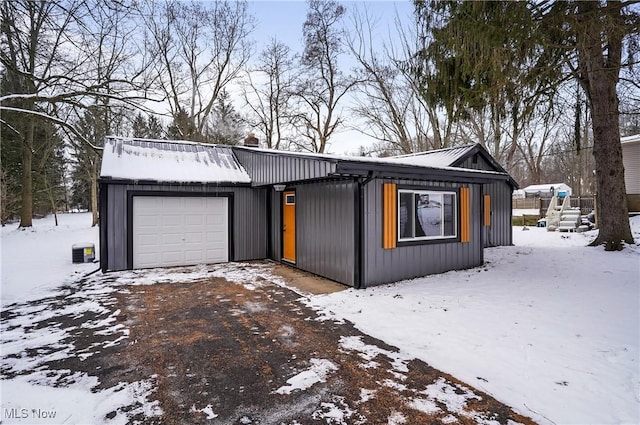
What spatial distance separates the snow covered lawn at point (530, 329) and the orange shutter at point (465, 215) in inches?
32.3

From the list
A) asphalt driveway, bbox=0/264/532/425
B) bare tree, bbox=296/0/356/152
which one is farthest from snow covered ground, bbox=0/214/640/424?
bare tree, bbox=296/0/356/152

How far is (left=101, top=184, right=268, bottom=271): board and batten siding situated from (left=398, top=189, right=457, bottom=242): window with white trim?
14.5 feet

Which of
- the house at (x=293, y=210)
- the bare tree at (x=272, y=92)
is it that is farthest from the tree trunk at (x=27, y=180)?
the bare tree at (x=272, y=92)

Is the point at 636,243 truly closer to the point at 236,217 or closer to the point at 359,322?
the point at 359,322

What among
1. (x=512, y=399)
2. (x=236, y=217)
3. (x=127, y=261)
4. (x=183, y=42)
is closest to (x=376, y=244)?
(x=512, y=399)

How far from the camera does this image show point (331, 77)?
743 inches

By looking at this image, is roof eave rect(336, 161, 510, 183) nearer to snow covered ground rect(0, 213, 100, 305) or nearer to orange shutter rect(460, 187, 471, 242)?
orange shutter rect(460, 187, 471, 242)

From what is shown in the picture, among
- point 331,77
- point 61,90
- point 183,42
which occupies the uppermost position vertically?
point 183,42

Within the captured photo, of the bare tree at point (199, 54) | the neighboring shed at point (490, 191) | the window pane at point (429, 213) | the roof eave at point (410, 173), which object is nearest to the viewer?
the roof eave at point (410, 173)

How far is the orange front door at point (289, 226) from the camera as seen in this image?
8.48 meters

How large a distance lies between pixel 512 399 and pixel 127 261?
26.0 ft

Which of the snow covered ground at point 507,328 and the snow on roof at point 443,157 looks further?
the snow on roof at point 443,157

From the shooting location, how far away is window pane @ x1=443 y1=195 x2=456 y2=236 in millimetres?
7297

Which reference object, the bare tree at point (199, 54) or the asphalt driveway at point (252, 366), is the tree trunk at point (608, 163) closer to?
the asphalt driveway at point (252, 366)
